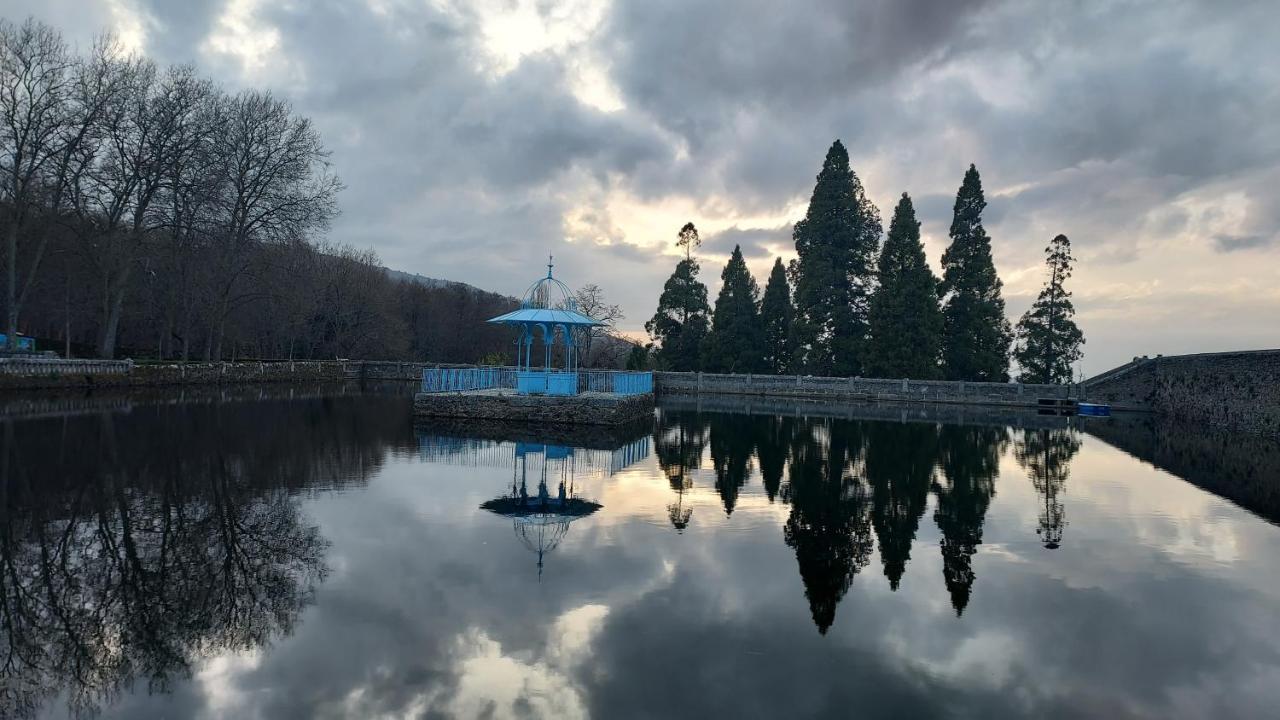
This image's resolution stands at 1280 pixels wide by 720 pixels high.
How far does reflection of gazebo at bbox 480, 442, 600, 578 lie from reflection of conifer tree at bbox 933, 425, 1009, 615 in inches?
216

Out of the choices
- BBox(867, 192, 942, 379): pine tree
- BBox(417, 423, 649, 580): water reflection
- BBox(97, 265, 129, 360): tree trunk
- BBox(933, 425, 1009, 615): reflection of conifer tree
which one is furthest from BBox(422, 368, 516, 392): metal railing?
BBox(867, 192, 942, 379): pine tree

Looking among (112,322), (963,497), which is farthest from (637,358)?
(963,497)

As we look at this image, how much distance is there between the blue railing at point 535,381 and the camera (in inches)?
1043

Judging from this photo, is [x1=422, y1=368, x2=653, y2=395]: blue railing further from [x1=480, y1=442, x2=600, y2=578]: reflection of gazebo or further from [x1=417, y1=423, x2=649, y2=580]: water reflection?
[x1=480, y1=442, x2=600, y2=578]: reflection of gazebo

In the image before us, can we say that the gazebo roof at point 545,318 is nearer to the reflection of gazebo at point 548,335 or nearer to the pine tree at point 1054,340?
the reflection of gazebo at point 548,335

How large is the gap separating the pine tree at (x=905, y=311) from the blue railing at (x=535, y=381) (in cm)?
1805

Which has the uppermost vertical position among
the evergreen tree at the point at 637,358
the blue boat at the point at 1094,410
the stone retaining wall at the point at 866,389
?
the evergreen tree at the point at 637,358

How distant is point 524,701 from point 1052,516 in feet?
37.3

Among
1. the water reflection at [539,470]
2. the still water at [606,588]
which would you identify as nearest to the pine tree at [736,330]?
the water reflection at [539,470]

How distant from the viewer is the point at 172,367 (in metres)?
35.3

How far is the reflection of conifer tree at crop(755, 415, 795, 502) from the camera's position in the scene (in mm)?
15446

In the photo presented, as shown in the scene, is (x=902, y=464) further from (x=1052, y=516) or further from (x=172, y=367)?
(x=172, y=367)

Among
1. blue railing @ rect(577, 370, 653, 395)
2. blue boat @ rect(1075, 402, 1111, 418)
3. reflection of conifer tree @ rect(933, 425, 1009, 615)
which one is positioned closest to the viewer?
reflection of conifer tree @ rect(933, 425, 1009, 615)


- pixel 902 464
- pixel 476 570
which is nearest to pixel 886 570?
pixel 476 570
